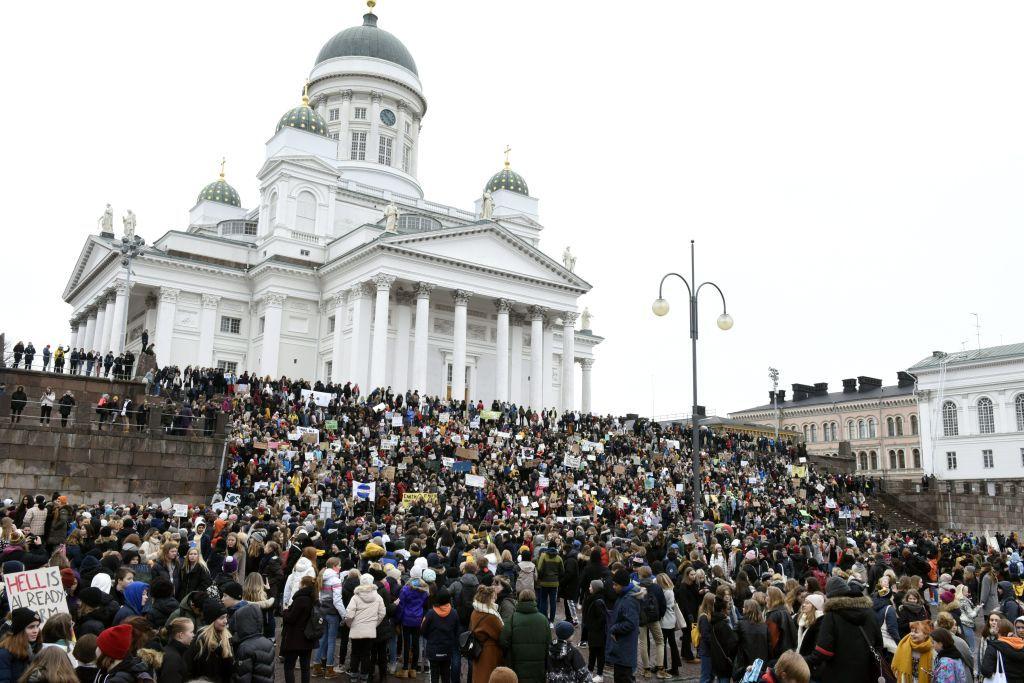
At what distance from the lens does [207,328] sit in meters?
51.2

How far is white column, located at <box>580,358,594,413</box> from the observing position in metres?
65.2

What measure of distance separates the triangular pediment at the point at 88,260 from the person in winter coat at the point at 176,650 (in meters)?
49.5

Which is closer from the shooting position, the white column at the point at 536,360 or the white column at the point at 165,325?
the white column at the point at 165,325

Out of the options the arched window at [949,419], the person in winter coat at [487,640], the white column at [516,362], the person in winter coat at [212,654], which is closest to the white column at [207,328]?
the white column at [516,362]

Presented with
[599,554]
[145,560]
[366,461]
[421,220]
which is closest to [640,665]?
[599,554]

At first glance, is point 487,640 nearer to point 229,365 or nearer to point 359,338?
point 359,338

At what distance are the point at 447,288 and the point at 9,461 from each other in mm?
27505

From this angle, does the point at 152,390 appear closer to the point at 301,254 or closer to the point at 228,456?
the point at 228,456

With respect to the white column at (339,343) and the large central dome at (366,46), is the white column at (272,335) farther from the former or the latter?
the large central dome at (366,46)

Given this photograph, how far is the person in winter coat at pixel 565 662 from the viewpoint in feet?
30.6

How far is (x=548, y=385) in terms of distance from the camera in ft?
182

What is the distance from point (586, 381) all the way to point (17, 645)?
6075 cm

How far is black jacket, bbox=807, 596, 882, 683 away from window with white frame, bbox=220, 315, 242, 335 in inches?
1906

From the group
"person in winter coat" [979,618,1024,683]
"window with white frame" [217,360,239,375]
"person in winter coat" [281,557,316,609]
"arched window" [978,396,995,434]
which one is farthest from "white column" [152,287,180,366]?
"arched window" [978,396,995,434]
